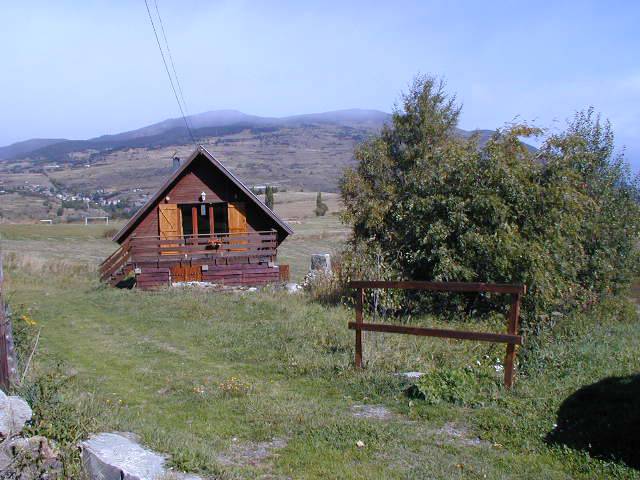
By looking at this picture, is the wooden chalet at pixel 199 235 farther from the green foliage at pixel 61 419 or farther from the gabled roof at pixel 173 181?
the green foliage at pixel 61 419

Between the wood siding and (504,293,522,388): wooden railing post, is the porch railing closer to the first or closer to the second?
the wood siding

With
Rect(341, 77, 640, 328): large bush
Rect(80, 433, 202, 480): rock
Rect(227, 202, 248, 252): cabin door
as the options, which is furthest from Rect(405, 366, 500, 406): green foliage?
Rect(227, 202, 248, 252): cabin door

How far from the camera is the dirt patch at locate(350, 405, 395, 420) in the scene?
6.84 m

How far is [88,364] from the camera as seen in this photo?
10336mm

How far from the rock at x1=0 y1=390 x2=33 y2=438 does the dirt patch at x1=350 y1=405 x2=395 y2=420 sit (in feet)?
10.2

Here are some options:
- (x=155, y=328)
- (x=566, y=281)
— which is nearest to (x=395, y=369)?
(x=155, y=328)

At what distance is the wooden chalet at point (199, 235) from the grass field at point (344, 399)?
11.3 metres

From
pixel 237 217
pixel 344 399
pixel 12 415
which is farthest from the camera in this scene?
pixel 237 217

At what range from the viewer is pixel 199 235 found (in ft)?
88.5

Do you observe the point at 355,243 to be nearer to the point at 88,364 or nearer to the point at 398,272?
the point at 398,272

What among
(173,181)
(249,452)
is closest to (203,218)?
(173,181)

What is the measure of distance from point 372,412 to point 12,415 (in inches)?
134

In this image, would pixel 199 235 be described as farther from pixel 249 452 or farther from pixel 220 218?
pixel 249 452

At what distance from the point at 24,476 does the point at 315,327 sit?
696 cm
